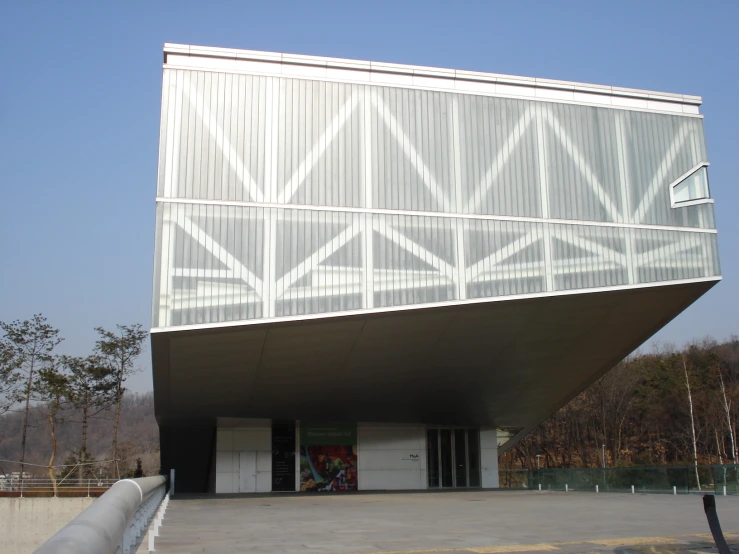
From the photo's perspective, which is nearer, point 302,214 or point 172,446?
point 302,214

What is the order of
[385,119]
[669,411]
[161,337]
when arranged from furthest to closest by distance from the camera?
[669,411]
[385,119]
[161,337]

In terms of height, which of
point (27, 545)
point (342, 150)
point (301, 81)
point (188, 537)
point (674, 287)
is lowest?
point (27, 545)

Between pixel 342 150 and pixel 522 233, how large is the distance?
5362 mm

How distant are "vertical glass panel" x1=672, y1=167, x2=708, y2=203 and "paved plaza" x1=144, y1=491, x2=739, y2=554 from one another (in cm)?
903

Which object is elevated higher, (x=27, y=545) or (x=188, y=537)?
(x=188, y=537)

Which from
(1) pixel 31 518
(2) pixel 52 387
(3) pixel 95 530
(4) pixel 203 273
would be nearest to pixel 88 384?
(2) pixel 52 387

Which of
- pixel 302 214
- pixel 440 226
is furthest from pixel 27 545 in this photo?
pixel 440 226

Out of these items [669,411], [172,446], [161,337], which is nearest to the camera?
[161,337]

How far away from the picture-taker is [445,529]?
11.1 meters

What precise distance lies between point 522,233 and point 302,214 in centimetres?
602

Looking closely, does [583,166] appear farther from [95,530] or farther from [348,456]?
[95,530]

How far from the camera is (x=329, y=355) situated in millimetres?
20078

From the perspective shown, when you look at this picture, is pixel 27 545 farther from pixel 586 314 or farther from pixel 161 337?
pixel 586 314

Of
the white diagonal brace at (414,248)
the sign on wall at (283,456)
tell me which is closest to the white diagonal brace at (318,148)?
the white diagonal brace at (414,248)
